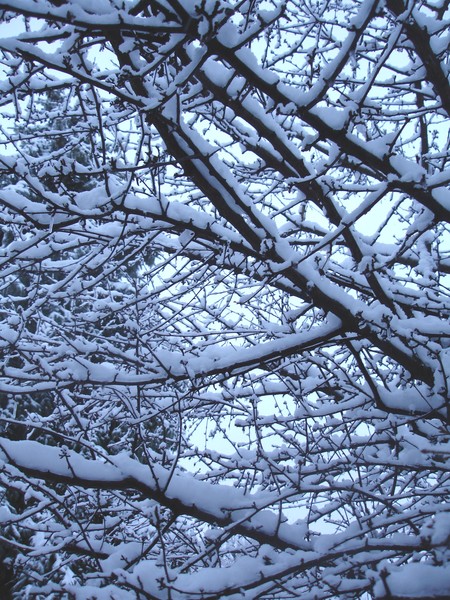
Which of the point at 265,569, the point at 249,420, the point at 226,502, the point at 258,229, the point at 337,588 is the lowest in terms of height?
the point at 337,588

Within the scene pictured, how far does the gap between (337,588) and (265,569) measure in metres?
0.28

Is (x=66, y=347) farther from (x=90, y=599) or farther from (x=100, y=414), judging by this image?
(x=100, y=414)

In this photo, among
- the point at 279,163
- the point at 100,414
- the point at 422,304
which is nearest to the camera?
the point at 279,163

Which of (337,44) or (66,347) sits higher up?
(337,44)

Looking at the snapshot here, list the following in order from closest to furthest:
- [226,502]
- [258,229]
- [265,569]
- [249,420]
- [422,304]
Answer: [265,569]
[226,502]
[258,229]
[422,304]
[249,420]

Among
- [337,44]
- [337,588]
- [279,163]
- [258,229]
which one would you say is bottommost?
[337,588]

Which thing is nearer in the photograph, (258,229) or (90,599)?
(90,599)

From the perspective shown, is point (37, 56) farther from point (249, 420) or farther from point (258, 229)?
point (249, 420)

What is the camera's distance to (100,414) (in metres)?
4.49

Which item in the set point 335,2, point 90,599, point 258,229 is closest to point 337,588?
point 90,599

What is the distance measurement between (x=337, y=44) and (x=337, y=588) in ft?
13.8

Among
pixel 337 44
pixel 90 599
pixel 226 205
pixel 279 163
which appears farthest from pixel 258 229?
pixel 337 44

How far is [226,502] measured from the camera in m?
2.28

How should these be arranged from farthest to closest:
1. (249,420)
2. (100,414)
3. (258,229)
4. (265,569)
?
1. (100,414)
2. (249,420)
3. (258,229)
4. (265,569)
